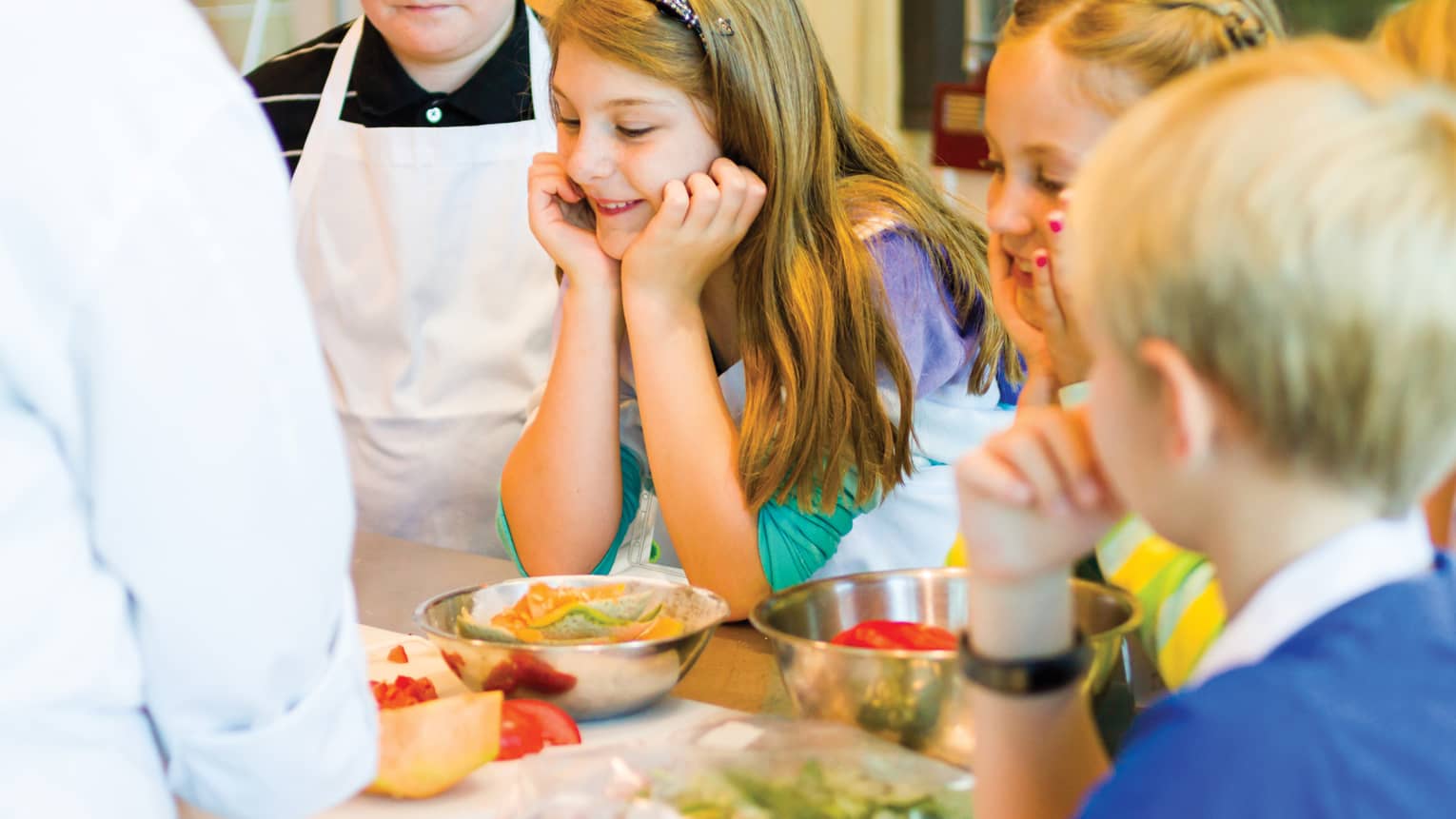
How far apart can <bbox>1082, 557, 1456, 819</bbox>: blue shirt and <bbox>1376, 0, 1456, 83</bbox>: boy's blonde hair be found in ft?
1.40


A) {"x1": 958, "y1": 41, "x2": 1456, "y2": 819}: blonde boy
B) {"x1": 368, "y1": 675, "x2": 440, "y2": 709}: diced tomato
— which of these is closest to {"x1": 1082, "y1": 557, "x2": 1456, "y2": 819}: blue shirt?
{"x1": 958, "y1": 41, "x2": 1456, "y2": 819}: blonde boy

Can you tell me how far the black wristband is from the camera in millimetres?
779

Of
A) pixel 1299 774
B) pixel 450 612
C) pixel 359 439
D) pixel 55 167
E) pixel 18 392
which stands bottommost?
pixel 359 439

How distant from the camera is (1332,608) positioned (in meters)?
0.63

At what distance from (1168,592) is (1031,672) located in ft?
1.07

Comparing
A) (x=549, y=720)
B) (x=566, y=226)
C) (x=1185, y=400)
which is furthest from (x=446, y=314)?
(x=1185, y=400)

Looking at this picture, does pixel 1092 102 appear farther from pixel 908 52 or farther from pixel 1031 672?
pixel 908 52

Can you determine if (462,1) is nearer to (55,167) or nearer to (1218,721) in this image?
(55,167)

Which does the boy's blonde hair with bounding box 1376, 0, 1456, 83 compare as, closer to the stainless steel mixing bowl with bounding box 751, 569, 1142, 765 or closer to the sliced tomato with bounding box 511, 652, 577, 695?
the stainless steel mixing bowl with bounding box 751, 569, 1142, 765

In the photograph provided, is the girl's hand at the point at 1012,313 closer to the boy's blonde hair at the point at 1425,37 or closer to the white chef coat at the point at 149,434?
the boy's blonde hair at the point at 1425,37

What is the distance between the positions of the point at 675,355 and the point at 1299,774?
1023 mm

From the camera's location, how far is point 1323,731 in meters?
0.58

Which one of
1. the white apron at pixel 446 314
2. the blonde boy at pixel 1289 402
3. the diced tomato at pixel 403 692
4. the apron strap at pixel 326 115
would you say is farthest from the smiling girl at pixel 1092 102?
the apron strap at pixel 326 115

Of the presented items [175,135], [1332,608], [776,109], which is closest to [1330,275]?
[1332,608]
